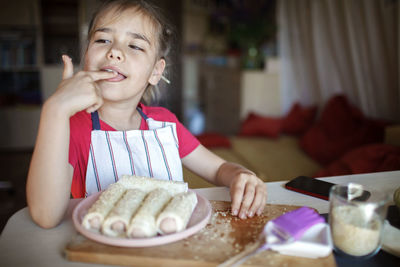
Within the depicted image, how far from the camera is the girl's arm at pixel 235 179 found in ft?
2.54

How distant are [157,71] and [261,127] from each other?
2119 millimetres

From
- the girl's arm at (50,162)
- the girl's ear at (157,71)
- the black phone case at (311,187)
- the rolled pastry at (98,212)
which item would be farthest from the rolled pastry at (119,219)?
the girl's ear at (157,71)

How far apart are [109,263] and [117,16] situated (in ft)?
2.48

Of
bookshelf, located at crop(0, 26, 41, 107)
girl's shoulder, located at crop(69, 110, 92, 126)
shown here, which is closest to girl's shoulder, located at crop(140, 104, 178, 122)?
girl's shoulder, located at crop(69, 110, 92, 126)

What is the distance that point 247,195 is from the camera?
2.63 ft

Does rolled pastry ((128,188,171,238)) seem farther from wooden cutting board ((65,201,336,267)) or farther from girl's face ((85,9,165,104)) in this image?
girl's face ((85,9,165,104))

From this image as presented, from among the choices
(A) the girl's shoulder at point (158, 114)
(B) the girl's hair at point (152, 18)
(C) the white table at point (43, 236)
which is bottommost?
(C) the white table at point (43, 236)

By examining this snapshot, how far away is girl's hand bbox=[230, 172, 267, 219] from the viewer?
30.1 inches

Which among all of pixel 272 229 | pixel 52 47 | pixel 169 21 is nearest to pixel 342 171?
pixel 169 21

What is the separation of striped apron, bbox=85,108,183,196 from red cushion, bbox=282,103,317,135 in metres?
2.26

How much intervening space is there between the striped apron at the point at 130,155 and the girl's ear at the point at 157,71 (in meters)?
0.17

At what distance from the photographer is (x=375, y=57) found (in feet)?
7.66

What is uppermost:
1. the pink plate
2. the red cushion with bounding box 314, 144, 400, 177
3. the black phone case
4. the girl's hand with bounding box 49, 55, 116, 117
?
the girl's hand with bounding box 49, 55, 116, 117

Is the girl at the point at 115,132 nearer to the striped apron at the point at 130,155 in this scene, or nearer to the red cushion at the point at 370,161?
the striped apron at the point at 130,155
